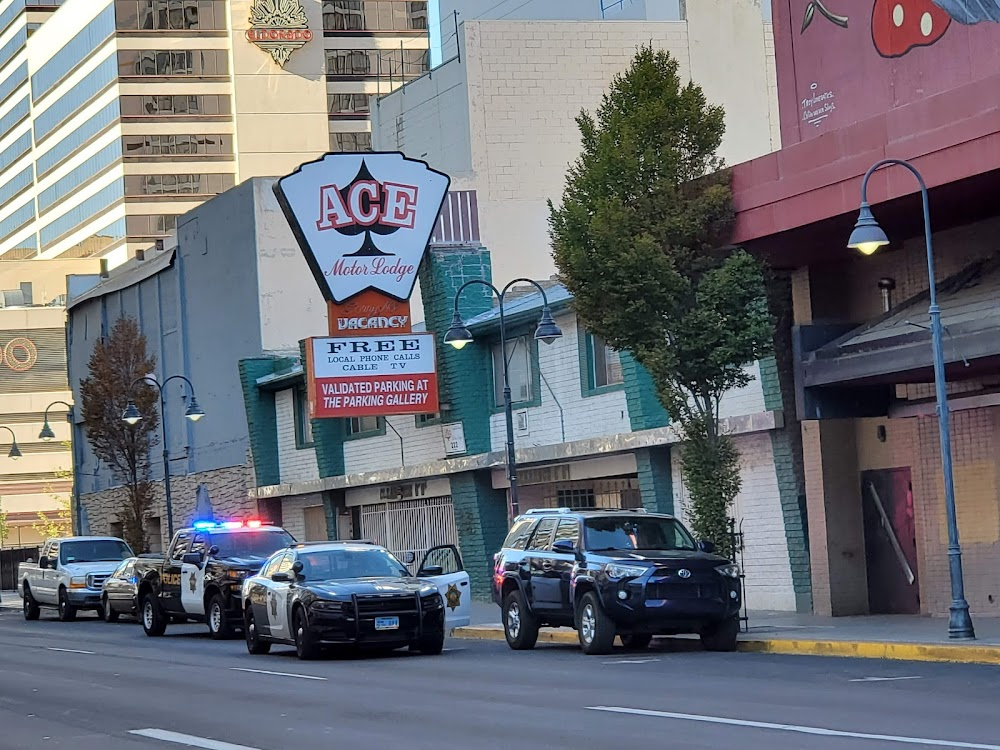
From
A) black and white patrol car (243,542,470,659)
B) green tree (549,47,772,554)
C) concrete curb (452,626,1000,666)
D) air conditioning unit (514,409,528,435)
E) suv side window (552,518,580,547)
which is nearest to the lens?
concrete curb (452,626,1000,666)

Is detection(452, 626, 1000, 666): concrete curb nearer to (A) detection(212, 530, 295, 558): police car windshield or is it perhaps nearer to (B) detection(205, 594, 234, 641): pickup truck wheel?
(A) detection(212, 530, 295, 558): police car windshield

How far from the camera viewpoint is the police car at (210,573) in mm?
28094

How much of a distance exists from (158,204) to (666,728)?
96468mm

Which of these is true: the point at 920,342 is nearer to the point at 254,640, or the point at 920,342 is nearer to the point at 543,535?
the point at 543,535

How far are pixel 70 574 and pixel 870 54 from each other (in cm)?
2321

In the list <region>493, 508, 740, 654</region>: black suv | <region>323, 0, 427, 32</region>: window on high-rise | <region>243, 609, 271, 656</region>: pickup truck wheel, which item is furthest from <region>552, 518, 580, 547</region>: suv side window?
<region>323, 0, 427, 32</region>: window on high-rise

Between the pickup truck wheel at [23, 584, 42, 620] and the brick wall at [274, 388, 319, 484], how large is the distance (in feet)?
23.9

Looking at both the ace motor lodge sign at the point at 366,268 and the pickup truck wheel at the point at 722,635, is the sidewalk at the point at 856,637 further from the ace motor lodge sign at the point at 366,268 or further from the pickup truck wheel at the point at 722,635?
the ace motor lodge sign at the point at 366,268

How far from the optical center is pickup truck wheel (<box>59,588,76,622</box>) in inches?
1539

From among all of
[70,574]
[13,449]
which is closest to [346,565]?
[70,574]

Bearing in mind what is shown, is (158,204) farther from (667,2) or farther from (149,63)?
(667,2)

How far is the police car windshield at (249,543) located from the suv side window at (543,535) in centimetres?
682

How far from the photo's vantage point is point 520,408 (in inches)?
1367

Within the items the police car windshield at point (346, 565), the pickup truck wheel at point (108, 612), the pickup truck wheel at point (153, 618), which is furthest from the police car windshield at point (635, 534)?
the pickup truck wheel at point (108, 612)
